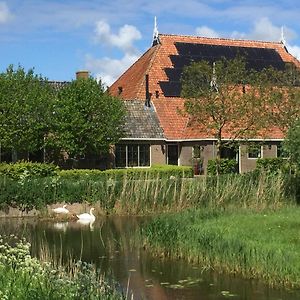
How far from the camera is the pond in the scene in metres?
11.5

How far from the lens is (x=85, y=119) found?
3106 cm

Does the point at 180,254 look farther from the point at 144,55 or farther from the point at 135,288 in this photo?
the point at 144,55

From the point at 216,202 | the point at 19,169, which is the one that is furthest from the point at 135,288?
the point at 19,169

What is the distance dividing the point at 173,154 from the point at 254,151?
5.12m

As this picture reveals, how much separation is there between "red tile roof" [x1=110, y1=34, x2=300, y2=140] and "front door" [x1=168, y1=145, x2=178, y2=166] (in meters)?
0.87

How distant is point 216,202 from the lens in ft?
72.6

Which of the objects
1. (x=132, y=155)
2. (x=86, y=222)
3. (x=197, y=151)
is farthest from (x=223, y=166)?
(x=86, y=222)

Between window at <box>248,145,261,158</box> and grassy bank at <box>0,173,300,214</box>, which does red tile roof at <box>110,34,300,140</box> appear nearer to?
window at <box>248,145,261,158</box>

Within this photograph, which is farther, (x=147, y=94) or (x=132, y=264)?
(x=147, y=94)

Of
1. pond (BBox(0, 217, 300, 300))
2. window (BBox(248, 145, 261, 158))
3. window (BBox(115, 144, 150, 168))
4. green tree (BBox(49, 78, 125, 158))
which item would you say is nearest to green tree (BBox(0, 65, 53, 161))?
green tree (BBox(49, 78, 125, 158))

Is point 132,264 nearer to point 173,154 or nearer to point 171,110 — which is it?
point 173,154

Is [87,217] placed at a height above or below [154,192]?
below

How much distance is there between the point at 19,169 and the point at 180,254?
14165 millimetres

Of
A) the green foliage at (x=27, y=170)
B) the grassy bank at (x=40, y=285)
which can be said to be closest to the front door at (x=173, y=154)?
the green foliage at (x=27, y=170)
